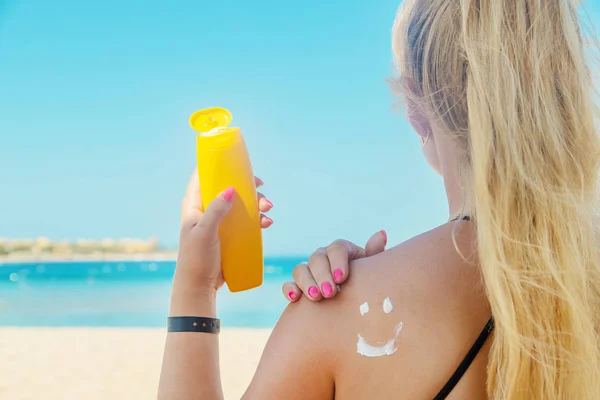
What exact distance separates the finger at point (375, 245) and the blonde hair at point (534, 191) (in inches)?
9.3

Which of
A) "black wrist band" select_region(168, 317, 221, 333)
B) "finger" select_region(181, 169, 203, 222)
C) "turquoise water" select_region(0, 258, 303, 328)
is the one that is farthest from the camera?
"turquoise water" select_region(0, 258, 303, 328)

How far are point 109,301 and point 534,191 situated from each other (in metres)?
22.0

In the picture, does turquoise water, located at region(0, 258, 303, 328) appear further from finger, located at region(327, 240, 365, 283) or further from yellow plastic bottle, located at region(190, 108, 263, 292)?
finger, located at region(327, 240, 365, 283)

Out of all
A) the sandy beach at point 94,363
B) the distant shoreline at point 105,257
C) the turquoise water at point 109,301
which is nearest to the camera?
the sandy beach at point 94,363

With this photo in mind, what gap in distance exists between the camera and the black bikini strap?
94 centimetres

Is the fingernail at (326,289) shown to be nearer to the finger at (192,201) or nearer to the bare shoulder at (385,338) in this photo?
the bare shoulder at (385,338)

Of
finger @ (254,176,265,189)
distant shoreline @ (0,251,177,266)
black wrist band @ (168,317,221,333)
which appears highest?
distant shoreline @ (0,251,177,266)

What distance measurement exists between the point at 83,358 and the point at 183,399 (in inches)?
272

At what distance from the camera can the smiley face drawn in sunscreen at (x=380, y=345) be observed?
953 millimetres

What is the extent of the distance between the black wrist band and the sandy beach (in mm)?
4443

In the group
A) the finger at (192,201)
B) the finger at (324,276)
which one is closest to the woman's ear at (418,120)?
the finger at (324,276)

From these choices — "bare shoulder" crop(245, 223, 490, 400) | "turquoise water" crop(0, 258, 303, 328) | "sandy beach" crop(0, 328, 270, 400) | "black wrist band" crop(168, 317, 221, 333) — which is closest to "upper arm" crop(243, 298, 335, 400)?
"bare shoulder" crop(245, 223, 490, 400)

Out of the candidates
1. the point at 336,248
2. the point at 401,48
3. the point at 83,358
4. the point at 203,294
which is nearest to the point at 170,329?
the point at 203,294

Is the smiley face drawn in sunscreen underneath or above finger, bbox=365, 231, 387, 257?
underneath
